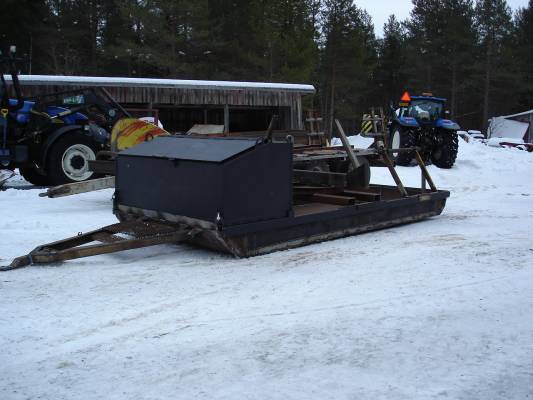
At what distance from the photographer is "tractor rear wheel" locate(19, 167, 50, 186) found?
455 inches

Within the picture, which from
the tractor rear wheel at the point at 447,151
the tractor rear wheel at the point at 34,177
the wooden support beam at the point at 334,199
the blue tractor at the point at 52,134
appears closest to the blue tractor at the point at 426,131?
the tractor rear wheel at the point at 447,151

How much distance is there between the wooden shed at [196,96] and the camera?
16578 mm

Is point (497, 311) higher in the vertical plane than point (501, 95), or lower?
lower

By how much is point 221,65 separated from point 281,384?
29.6 metres

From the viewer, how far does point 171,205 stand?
603 centimetres

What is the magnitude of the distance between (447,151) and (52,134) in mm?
10547

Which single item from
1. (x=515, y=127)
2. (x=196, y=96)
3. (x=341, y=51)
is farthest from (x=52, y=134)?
(x=515, y=127)

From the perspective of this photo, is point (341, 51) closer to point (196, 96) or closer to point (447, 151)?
point (196, 96)

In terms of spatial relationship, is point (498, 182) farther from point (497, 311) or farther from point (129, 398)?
point (129, 398)

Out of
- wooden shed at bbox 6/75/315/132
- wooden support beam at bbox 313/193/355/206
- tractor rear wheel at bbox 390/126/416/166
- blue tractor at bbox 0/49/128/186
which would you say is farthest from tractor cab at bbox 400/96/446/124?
wooden support beam at bbox 313/193/355/206

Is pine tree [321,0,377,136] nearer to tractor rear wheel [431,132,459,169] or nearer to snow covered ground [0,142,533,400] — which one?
tractor rear wheel [431,132,459,169]

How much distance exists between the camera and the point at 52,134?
1085cm

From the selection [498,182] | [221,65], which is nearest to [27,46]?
[221,65]

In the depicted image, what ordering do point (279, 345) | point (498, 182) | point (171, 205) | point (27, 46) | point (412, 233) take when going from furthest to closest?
point (27, 46), point (498, 182), point (412, 233), point (171, 205), point (279, 345)
